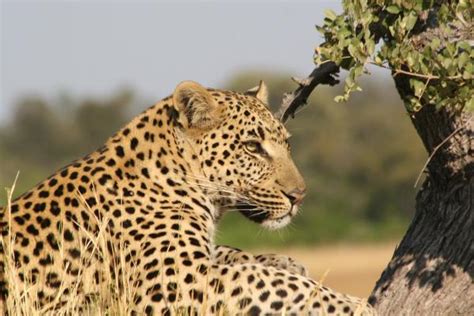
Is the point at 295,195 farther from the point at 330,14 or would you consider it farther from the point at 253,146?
the point at 330,14

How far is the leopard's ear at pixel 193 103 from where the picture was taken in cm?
898

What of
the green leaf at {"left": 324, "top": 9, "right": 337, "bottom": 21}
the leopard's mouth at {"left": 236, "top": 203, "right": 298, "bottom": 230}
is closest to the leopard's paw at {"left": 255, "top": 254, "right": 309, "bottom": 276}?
the leopard's mouth at {"left": 236, "top": 203, "right": 298, "bottom": 230}

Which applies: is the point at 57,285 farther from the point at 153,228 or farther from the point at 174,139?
the point at 174,139

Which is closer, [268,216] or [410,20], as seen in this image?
[410,20]

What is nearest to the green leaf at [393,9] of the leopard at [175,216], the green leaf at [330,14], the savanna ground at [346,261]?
the green leaf at [330,14]

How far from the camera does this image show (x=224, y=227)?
3981 centimetres

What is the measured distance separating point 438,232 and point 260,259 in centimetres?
124

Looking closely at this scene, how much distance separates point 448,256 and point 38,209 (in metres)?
2.76

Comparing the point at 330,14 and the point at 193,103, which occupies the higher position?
the point at 330,14

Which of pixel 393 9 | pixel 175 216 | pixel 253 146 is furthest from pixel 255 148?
pixel 393 9

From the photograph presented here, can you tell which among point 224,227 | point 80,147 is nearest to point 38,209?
point 224,227

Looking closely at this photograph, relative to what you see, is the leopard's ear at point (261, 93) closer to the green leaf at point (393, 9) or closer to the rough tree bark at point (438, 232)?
the rough tree bark at point (438, 232)

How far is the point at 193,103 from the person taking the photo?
901 cm

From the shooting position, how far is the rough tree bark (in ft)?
28.8
